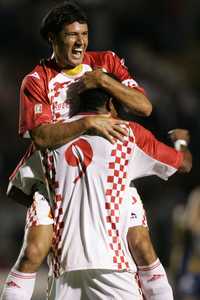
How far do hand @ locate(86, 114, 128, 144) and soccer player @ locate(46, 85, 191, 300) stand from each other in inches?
1.5

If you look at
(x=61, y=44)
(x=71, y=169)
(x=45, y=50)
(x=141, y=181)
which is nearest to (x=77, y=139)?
(x=71, y=169)

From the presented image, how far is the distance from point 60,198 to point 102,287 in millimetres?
494

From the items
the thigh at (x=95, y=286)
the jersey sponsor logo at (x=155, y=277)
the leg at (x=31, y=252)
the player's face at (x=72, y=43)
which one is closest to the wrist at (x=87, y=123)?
the player's face at (x=72, y=43)

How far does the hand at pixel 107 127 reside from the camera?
17.6ft

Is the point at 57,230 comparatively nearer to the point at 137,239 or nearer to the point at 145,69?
the point at 137,239

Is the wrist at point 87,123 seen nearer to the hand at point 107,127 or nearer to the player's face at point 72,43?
the hand at point 107,127

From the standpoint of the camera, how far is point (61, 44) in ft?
18.1

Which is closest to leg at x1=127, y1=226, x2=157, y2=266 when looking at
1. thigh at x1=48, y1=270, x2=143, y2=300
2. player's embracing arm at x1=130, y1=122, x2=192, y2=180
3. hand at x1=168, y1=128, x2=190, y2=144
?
thigh at x1=48, y1=270, x2=143, y2=300

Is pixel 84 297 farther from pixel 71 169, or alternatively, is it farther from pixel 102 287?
pixel 71 169

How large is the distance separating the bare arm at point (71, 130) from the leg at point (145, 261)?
1.51ft

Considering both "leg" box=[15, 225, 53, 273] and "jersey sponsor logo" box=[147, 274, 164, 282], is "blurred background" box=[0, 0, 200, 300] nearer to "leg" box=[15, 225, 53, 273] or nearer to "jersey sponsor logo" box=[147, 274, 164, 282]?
"jersey sponsor logo" box=[147, 274, 164, 282]

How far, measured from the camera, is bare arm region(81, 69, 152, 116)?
5.37 m

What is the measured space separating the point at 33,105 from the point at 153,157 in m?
0.67

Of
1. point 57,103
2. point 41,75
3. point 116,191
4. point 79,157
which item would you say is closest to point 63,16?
point 41,75
